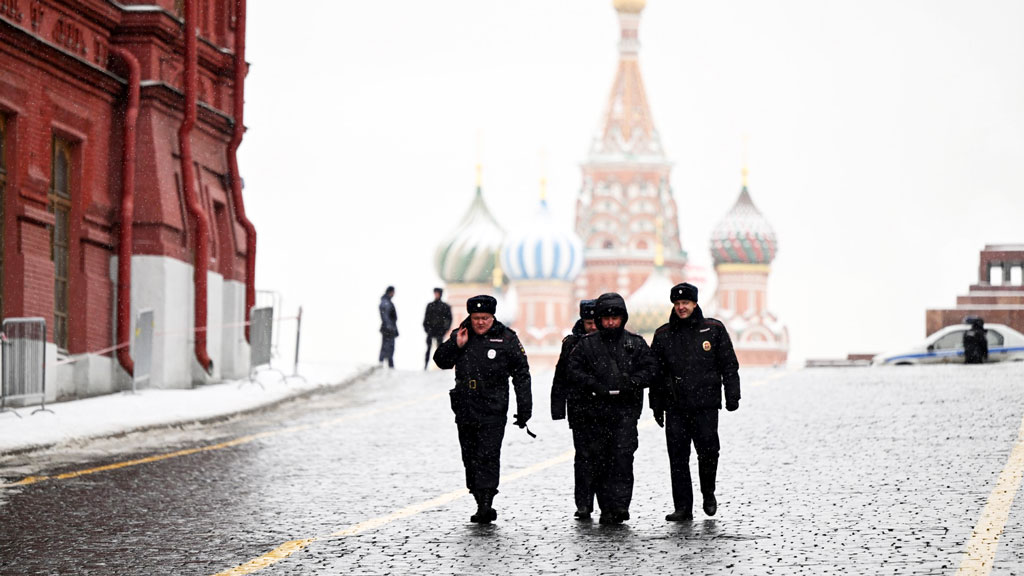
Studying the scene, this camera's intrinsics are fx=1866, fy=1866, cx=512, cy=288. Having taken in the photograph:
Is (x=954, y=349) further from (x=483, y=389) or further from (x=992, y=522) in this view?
(x=483, y=389)

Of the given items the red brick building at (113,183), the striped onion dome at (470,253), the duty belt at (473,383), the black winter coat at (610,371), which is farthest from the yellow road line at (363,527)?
the striped onion dome at (470,253)

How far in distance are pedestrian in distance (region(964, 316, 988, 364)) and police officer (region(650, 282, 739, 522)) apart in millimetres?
24693

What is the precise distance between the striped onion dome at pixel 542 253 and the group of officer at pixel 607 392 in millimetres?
139936

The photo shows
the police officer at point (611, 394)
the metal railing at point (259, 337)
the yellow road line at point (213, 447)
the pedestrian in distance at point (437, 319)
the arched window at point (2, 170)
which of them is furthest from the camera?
the pedestrian in distance at point (437, 319)

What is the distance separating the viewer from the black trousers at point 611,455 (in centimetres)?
1205

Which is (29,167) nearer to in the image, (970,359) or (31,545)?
(31,545)

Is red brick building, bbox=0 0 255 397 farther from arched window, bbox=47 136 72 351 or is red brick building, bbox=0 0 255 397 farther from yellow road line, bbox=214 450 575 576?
yellow road line, bbox=214 450 575 576

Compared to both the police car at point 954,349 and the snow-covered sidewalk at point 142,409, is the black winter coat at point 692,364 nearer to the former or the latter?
the snow-covered sidewalk at point 142,409

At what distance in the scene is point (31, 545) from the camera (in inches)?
452

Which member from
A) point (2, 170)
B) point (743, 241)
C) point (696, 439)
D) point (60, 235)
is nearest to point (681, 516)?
point (696, 439)

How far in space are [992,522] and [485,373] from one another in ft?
11.1

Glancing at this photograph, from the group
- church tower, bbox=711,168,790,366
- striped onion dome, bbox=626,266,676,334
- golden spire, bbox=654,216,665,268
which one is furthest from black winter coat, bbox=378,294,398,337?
church tower, bbox=711,168,790,366

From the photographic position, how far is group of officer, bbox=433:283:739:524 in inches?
476

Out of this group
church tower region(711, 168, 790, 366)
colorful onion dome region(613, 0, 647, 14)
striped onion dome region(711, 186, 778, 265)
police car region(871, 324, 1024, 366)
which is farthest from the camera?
striped onion dome region(711, 186, 778, 265)
